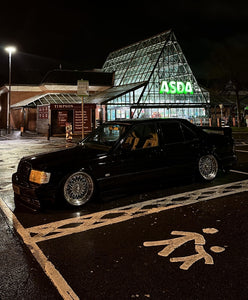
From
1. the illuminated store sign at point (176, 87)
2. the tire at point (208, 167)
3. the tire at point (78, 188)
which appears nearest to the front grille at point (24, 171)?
the tire at point (78, 188)

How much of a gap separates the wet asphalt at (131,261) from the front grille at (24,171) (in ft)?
1.98

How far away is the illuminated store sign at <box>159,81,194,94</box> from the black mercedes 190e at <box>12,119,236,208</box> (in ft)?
98.9

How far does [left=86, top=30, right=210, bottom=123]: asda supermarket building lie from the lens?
3528 cm

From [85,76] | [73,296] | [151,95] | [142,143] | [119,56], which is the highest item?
[119,56]

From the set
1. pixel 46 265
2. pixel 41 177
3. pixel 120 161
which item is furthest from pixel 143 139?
pixel 46 265

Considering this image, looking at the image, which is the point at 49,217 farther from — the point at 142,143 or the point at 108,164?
the point at 142,143

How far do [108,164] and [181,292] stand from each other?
3.20 m

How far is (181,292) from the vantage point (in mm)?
→ 2725

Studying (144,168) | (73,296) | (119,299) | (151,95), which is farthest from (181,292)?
(151,95)

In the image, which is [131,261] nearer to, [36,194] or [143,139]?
[36,194]

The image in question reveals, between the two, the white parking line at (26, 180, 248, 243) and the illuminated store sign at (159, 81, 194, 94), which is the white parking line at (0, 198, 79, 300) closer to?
the white parking line at (26, 180, 248, 243)

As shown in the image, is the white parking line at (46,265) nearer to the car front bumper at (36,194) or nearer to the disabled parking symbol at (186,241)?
the car front bumper at (36,194)

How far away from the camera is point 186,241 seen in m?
3.87

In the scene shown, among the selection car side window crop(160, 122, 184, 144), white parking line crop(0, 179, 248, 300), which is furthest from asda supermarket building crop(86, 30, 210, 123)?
white parking line crop(0, 179, 248, 300)
